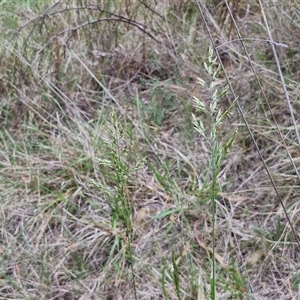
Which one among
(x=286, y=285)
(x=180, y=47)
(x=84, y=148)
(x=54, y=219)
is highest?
(x=180, y=47)

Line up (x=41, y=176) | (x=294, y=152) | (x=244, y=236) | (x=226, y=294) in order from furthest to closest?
1. (x=41, y=176)
2. (x=294, y=152)
3. (x=244, y=236)
4. (x=226, y=294)

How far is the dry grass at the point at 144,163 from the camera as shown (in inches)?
63.9

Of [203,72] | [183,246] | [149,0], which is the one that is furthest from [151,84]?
[183,246]

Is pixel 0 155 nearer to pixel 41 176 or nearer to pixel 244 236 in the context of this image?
pixel 41 176

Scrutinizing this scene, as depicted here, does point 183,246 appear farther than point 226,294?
Yes

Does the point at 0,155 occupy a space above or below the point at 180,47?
below

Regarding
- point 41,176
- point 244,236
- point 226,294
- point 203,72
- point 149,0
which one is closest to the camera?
point 226,294

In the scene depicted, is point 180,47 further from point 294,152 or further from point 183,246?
point 183,246

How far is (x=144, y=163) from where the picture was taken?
1952 millimetres

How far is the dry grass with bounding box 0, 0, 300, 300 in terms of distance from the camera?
1.62 meters

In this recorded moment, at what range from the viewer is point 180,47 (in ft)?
7.97

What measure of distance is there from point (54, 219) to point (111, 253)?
28 centimetres

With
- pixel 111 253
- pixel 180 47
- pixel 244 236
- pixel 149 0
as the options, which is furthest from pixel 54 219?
pixel 149 0

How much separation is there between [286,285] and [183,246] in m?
0.33
